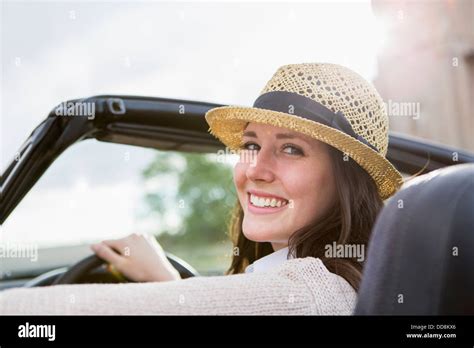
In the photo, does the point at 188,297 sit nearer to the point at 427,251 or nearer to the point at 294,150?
the point at 427,251

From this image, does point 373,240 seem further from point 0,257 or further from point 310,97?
point 0,257

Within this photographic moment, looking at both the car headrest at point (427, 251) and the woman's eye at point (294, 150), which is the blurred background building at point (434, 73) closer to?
the woman's eye at point (294, 150)

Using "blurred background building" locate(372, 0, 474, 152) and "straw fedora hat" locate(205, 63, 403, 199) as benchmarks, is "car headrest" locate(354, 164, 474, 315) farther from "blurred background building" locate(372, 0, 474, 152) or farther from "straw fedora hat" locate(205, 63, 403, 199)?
"blurred background building" locate(372, 0, 474, 152)

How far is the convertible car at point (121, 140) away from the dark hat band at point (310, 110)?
45 centimetres

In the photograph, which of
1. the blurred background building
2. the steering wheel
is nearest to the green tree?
the blurred background building

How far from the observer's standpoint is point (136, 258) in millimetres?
2178

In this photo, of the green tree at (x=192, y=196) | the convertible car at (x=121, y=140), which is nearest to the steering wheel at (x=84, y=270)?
the convertible car at (x=121, y=140)

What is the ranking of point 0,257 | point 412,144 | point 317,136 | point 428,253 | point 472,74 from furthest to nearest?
point 472,74
point 412,144
point 0,257
point 317,136
point 428,253

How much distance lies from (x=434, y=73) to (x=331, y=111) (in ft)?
71.5

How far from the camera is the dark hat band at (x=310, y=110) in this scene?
1782mm
